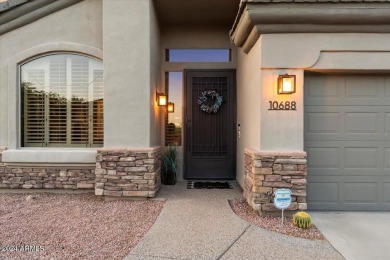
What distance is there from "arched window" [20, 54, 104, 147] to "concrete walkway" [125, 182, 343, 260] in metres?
2.63

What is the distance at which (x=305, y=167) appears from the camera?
379 cm

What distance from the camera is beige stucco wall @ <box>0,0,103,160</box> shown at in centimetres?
516

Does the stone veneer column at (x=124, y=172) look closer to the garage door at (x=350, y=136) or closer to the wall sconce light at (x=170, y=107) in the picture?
the wall sconce light at (x=170, y=107)

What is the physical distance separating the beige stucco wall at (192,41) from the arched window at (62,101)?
170 cm

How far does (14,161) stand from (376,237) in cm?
637

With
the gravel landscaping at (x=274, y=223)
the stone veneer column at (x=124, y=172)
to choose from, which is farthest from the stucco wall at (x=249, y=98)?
the stone veneer column at (x=124, y=172)

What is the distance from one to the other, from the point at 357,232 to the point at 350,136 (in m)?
1.52

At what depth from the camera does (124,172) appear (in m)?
4.60

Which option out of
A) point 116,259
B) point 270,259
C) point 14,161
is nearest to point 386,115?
point 270,259

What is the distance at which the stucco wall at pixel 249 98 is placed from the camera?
4059 mm

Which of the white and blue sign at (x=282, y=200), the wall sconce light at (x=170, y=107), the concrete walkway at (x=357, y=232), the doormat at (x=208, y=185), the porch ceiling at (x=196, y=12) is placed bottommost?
the concrete walkway at (x=357, y=232)

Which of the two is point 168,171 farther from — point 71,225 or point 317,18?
point 317,18

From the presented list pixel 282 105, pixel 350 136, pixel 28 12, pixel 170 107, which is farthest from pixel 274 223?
pixel 28 12

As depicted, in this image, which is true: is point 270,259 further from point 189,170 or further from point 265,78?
point 189,170
